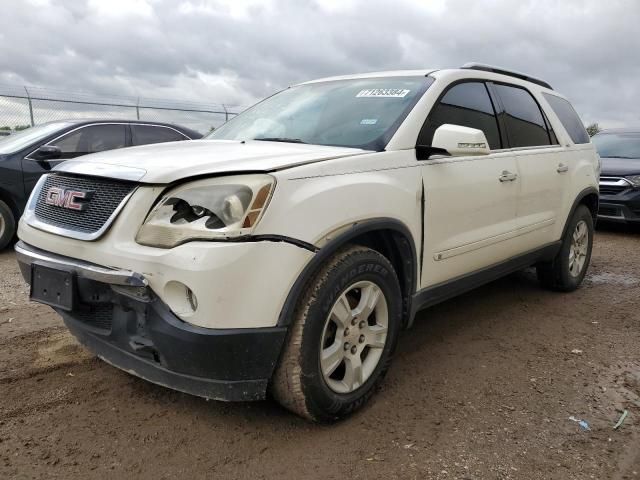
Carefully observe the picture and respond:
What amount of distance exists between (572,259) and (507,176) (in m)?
1.77

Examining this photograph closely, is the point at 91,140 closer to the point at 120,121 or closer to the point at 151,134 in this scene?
the point at 120,121

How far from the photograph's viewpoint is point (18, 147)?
637 cm

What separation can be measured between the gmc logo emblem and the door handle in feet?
8.26

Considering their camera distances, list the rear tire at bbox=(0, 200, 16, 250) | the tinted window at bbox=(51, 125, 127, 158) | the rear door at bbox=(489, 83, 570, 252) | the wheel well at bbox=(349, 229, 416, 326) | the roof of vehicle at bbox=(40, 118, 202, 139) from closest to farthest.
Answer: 1. the wheel well at bbox=(349, 229, 416, 326)
2. the rear door at bbox=(489, 83, 570, 252)
3. the rear tire at bbox=(0, 200, 16, 250)
4. the tinted window at bbox=(51, 125, 127, 158)
5. the roof of vehicle at bbox=(40, 118, 202, 139)

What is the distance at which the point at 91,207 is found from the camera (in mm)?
2381

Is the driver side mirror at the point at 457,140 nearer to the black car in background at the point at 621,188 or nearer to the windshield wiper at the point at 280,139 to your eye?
the windshield wiper at the point at 280,139

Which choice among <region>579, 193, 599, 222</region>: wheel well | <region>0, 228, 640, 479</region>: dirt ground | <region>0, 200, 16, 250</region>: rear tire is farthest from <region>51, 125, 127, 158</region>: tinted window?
<region>579, 193, 599, 222</region>: wheel well

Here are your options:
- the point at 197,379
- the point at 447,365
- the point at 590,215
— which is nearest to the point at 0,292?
the point at 197,379

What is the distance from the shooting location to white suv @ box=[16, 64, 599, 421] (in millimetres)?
2119

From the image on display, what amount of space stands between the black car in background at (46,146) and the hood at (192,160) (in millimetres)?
4038

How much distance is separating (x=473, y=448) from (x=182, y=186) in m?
1.73

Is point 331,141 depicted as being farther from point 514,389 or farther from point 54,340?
point 54,340

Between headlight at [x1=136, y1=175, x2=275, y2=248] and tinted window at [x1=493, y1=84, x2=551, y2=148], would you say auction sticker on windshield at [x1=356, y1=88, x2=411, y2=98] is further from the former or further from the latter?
headlight at [x1=136, y1=175, x2=275, y2=248]

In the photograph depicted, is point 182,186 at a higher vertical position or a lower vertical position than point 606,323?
higher
